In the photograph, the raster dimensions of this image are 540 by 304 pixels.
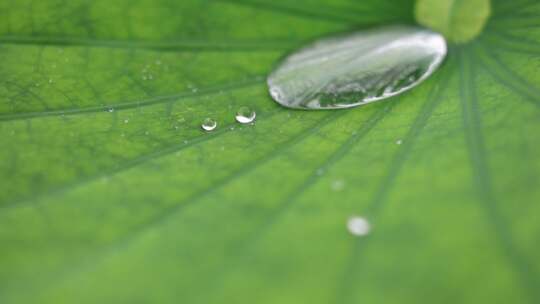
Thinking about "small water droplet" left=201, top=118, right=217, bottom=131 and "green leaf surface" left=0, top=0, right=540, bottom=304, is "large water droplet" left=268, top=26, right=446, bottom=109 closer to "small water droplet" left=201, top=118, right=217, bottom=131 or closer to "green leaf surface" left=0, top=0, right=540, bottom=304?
"green leaf surface" left=0, top=0, right=540, bottom=304

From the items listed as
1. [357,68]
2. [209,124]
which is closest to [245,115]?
[209,124]

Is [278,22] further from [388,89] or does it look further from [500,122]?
[500,122]

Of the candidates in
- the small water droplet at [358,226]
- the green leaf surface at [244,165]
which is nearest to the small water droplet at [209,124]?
the green leaf surface at [244,165]

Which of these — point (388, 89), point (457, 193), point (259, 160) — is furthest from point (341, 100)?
point (457, 193)

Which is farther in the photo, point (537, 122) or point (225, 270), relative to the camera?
point (537, 122)

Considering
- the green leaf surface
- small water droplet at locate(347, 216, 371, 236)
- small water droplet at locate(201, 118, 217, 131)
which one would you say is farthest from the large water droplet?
small water droplet at locate(347, 216, 371, 236)

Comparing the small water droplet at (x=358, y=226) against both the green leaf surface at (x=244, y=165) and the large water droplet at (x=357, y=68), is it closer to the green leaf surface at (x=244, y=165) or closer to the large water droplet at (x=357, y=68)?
the green leaf surface at (x=244, y=165)
